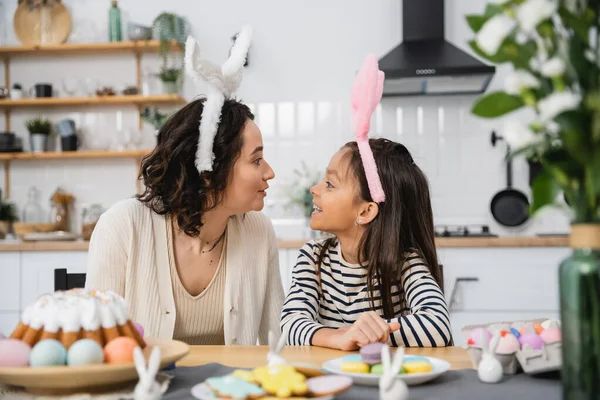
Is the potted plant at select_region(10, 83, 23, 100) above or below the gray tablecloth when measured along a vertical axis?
above

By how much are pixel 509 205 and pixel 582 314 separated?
3458 mm

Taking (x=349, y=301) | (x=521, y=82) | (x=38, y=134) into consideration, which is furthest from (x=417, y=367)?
(x=38, y=134)

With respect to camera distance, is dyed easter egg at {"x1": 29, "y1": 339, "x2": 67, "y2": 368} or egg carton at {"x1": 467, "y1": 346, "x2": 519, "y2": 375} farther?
egg carton at {"x1": 467, "y1": 346, "x2": 519, "y2": 375}

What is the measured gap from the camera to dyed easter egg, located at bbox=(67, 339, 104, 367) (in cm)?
91

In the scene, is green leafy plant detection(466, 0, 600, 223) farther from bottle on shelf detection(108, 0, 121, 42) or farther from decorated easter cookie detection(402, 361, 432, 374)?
bottle on shelf detection(108, 0, 121, 42)

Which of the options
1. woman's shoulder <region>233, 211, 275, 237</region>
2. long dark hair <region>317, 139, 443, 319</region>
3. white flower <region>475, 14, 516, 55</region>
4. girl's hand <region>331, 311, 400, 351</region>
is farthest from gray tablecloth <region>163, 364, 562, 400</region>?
woman's shoulder <region>233, 211, 275, 237</region>

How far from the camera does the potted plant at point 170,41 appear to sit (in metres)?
4.16

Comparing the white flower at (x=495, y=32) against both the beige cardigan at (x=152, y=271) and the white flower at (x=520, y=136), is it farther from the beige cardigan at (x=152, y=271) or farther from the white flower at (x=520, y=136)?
the beige cardigan at (x=152, y=271)

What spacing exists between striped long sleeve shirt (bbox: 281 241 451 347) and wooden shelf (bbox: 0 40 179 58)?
269 cm

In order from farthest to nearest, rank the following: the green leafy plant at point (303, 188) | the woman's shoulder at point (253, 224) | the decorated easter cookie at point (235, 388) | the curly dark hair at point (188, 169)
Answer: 1. the green leafy plant at point (303, 188)
2. the woman's shoulder at point (253, 224)
3. the curly dark hair at point (188, 169)
4. the decorated easter cookie at point (235, 388)

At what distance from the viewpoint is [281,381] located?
2.89ft

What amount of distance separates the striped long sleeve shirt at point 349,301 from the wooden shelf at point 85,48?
269cm

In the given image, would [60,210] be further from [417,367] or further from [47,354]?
[417,367]

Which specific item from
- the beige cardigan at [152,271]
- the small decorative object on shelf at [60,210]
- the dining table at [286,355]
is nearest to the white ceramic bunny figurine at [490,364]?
the dining table at [286,355]
